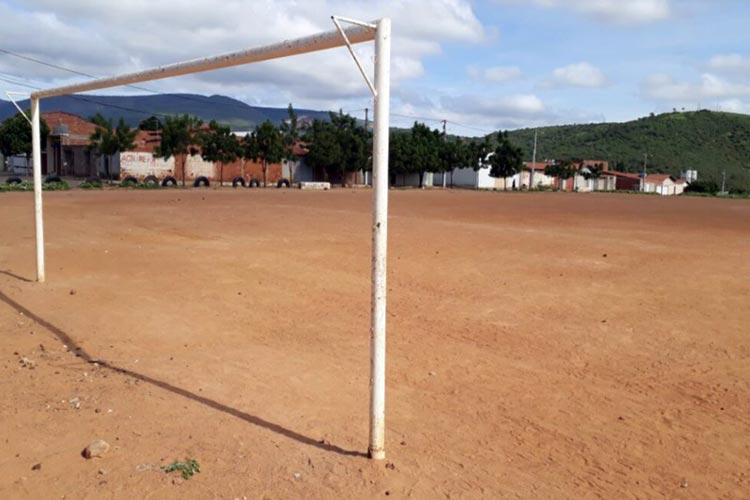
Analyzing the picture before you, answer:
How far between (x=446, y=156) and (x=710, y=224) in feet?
161

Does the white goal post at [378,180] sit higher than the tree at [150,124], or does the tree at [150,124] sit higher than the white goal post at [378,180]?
the tree at [150,124]

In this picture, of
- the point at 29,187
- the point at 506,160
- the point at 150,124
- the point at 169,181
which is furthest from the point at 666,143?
the point at 29,187

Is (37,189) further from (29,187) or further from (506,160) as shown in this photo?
(506,160)

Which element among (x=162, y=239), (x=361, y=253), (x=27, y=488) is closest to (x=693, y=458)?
(x=27, y=488)

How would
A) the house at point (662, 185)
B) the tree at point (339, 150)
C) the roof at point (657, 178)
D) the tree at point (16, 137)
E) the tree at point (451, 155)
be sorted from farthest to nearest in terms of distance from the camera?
the roof at point (657, 178) → the house at point (662, 185) → the tree at point (451, 155) → the tree at point (339, 150) → the tree at point (16, 137)

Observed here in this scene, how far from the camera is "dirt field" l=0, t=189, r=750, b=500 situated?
13.9ft

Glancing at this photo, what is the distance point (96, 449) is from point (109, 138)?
48.4 metres

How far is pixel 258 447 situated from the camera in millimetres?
4539

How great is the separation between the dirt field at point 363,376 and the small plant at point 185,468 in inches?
2.6

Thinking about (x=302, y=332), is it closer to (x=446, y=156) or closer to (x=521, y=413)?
(x=521, y=413)

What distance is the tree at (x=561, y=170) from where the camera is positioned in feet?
291

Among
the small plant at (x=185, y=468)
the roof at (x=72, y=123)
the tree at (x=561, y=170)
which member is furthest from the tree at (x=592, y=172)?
the small plant at (x=185, y=468)

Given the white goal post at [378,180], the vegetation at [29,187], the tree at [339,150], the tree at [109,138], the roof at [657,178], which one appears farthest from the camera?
the roof at [657,178]

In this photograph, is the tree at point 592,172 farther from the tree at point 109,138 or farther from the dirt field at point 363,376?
the dirt field at point 363,376
